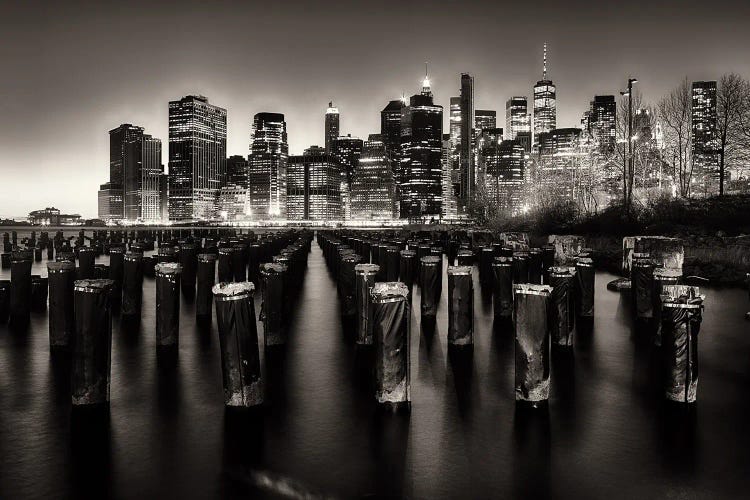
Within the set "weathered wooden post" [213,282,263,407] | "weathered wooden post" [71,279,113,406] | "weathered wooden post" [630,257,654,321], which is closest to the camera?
"weathered wooden post" [213,282,263,407]

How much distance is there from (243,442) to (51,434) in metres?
1.79

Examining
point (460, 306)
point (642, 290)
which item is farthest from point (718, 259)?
point (460, 306)

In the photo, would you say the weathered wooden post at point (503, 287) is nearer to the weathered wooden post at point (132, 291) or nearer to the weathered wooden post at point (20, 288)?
the weathered wooden post at point (132, 291)

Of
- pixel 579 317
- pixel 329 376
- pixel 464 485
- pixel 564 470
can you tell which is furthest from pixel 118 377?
pixel 579 317

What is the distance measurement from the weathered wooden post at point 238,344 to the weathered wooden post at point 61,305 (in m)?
3.94

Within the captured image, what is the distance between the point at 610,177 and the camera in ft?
168

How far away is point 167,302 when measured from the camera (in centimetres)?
787

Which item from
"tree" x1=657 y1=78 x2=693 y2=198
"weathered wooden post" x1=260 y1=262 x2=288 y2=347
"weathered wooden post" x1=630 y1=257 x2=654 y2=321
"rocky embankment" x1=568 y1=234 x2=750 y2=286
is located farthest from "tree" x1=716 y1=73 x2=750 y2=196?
"weathered wooden post" x1=260 y1=262 x2=288 y2=347

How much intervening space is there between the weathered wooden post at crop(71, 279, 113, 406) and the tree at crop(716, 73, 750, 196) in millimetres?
41757

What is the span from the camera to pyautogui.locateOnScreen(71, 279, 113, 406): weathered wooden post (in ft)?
17.4

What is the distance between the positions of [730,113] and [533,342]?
42.0 meters

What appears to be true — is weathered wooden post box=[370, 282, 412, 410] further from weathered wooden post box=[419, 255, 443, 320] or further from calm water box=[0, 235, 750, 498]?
weathered wooden post box=[419, 255, 443, 320]

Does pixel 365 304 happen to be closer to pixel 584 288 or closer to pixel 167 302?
pixel 167 302

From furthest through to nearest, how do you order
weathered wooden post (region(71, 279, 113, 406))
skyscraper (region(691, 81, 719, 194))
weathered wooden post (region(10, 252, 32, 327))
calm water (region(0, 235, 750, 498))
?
skyscraper (region(691, 81, 719, 194)) < weathered wooden post (region(10, 252, 32, 327)) < weathered wooden post (region(71, 279, 113, 406)) < calm water (region(0, 235, 750, 498))
